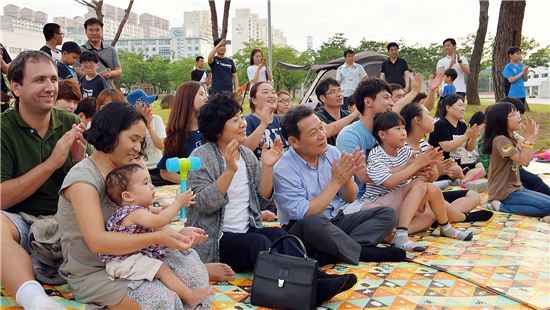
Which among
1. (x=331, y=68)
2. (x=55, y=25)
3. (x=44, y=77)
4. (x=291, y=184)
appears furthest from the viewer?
(x=331, y=68)

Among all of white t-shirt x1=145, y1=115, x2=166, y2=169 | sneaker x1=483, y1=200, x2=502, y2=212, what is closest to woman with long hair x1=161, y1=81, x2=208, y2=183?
white t-shirt x1=145, y1=115, x2=166, y2=169

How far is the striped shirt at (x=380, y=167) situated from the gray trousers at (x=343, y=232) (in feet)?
1.11

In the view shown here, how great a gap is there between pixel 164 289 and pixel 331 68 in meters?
12.7

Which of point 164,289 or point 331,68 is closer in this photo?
point 164,289

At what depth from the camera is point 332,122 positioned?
4.93 metres

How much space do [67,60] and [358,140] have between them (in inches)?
155

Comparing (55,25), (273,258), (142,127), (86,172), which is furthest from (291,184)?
(55,25)

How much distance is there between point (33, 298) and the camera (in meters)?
2.42

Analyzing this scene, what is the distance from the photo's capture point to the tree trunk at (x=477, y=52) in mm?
13797

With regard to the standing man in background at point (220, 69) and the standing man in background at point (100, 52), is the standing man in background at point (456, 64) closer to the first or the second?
the standing man in background at point (220, 69)

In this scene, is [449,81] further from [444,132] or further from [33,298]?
[33,298]

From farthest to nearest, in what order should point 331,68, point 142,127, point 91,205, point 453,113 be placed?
point 331,68
point 453,113
point 142,127
point 91,205

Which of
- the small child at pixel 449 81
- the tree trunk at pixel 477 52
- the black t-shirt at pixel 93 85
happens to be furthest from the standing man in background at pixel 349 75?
the tree trunk at pixel 477 52

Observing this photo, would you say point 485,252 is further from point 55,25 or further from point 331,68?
point 331,68
